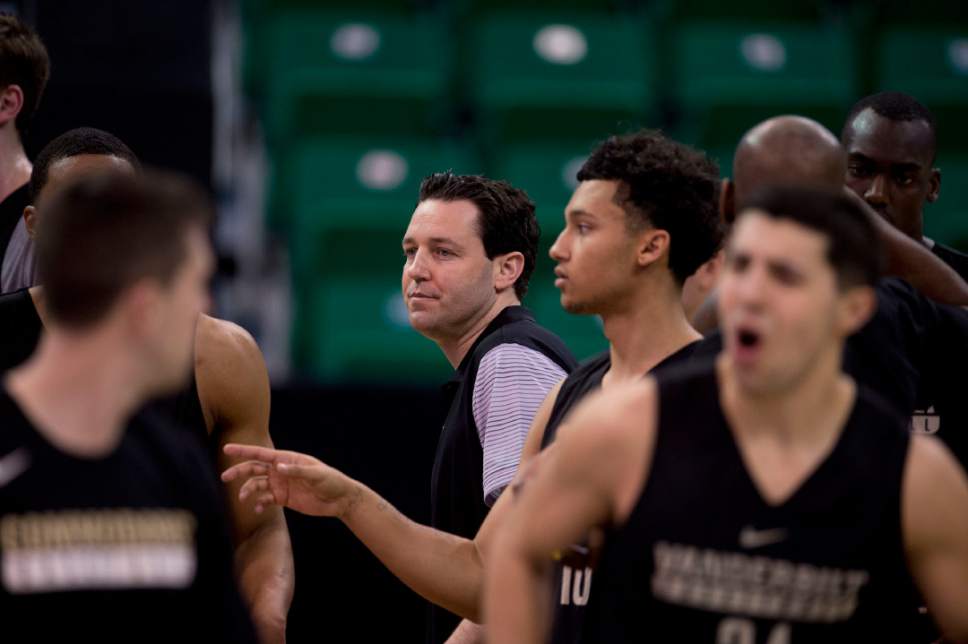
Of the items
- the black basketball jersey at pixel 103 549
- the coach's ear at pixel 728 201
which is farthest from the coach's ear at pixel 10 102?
the black basketball jersey at pixel 103 549

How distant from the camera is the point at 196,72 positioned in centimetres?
735

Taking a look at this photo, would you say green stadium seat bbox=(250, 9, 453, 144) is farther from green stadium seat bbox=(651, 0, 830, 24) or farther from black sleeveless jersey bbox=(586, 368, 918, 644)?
black sleeveless jersey bbox=(586, 368, 918, 644)

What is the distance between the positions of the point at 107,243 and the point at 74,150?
1.99 m

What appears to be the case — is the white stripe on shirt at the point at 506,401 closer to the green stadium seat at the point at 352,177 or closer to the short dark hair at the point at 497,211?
the short dark hair at the point at 497,211

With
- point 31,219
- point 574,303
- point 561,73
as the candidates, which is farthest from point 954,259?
point 561,73

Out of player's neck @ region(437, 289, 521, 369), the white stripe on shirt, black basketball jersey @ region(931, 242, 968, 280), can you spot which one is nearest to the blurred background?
player's neck @ region(437, 289, 521, 369)

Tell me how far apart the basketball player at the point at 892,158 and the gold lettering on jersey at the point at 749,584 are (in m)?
1.97

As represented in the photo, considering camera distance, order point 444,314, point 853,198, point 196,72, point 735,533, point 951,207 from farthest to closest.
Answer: point 951,207, point 196,72, point 444,314, point 853,198, point 735,533

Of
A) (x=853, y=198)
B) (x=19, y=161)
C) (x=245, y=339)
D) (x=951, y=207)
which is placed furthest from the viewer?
(x=951, y=207)

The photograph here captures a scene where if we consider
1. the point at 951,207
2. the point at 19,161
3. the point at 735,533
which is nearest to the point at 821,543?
the point at 735,533

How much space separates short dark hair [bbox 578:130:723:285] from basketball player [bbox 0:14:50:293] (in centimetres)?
223

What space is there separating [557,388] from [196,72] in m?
3.74

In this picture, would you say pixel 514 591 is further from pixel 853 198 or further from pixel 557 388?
pixel 853 198

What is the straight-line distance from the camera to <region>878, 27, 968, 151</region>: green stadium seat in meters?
8.47
